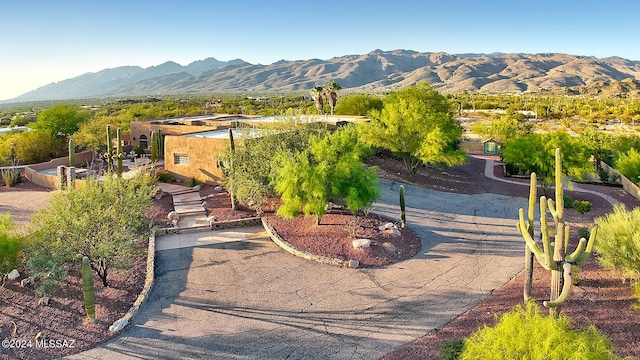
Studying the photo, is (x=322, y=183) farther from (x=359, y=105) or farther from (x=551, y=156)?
(x=359, y=105)

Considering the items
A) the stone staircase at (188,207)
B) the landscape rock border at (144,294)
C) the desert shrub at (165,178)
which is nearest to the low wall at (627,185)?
the stone staircase at (188,207)

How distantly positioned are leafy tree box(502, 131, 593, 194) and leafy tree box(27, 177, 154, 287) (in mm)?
22478

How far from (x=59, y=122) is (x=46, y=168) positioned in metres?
10.6

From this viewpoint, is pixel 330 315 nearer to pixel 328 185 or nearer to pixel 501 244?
pixel 328 185

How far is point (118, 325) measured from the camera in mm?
12102

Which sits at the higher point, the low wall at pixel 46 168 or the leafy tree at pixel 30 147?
the leafy tree at pixel 30 147

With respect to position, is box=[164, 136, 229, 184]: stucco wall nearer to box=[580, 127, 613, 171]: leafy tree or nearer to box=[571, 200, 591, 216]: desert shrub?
box=[571, 200, 591, 216]: desert shrub

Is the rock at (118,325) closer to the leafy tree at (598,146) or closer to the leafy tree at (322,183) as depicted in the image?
the leafy tree at (322,183)

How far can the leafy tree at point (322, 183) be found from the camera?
702 inches

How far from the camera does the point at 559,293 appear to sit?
36.4 feet

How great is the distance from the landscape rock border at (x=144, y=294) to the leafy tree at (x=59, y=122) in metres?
30.8

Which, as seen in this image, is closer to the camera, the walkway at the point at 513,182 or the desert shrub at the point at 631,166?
the walkway at the point at 513,182

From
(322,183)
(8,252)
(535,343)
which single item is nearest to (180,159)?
(322,183)

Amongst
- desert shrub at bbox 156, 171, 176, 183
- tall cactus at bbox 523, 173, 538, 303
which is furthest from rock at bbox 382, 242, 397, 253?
desert shrub at bbox 156, 171, 176, 183
